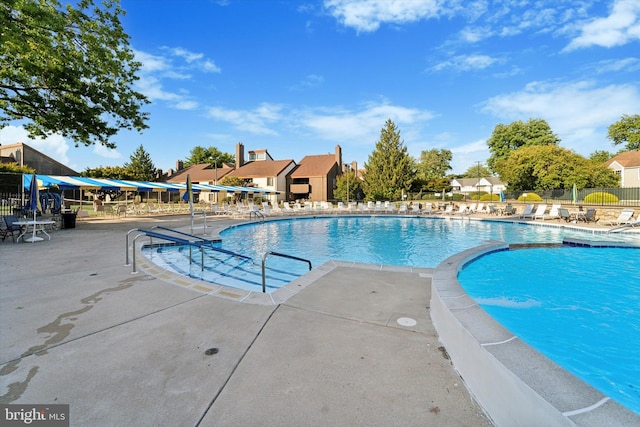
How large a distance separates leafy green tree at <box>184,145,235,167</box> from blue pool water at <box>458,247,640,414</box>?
6616 cm

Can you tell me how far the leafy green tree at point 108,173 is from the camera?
133ft

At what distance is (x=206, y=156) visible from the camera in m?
67.6

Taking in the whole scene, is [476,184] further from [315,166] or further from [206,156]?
[206,156]

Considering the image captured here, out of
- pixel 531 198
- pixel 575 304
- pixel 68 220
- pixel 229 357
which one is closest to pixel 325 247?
pixel 575 304

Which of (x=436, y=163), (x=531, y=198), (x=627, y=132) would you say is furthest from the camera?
(x=436, y=163)

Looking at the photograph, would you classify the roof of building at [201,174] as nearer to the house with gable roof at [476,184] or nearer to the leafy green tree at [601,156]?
the house with gable roof at [476,184]

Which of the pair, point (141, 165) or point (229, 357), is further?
point (141, 165)

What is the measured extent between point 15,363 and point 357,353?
326cm

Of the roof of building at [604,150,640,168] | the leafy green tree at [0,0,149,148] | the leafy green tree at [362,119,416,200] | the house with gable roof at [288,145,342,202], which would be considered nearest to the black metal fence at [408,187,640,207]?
the leafy green tree at [362,119,416,200]

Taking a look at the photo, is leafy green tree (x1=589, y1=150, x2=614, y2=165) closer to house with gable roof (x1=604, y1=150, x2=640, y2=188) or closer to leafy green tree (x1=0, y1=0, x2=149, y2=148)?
house with gable roof (x1=604, y1=150, x2=640, y2=188)

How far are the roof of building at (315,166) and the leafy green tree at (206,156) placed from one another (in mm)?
29031

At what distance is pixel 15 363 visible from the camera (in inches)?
105

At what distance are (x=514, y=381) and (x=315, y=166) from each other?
43742 millimetres

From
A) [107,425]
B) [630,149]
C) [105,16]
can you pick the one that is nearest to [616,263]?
[107,425]
